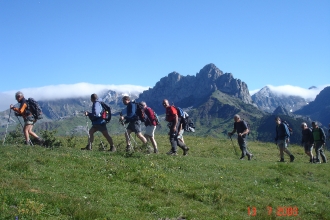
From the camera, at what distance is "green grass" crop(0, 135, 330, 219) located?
8805mm

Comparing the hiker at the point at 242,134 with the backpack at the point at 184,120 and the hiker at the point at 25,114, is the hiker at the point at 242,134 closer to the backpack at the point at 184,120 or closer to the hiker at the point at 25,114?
the backpack at the point at 184,120

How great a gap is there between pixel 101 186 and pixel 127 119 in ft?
23.8

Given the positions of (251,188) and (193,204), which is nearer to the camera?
(193,204)

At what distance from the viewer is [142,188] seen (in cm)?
1173

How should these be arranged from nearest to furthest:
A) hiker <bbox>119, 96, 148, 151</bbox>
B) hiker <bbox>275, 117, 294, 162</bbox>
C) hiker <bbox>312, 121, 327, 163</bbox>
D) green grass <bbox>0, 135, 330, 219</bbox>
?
green grass <bbox>0, 135, 330, 219</bbox> → hiker <bbox>119, 96, 148, 151</bbox> → hiker <bbox>275, 117, 294, 162</bbox> → hiker <bbox>312, 121, 327, 163</bbox>

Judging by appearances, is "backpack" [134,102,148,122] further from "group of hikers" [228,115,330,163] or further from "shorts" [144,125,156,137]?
"group of hikers" [228,115,330,163]

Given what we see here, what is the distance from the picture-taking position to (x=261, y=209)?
37.3 feet

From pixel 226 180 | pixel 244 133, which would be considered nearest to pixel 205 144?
pixel 244 133

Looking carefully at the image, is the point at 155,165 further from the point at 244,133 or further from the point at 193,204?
the point at 244,133

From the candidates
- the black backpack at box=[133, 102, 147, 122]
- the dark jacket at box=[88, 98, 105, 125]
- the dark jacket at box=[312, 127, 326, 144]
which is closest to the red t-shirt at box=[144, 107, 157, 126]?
the black backpack at box=[133, 102, 147, 122]

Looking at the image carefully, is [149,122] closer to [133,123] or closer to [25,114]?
[133,123]

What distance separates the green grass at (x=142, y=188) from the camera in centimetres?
880

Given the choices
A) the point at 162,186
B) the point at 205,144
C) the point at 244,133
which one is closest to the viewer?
the point at 162,186

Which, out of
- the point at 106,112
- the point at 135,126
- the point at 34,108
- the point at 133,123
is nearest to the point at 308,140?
the point at 135,126
